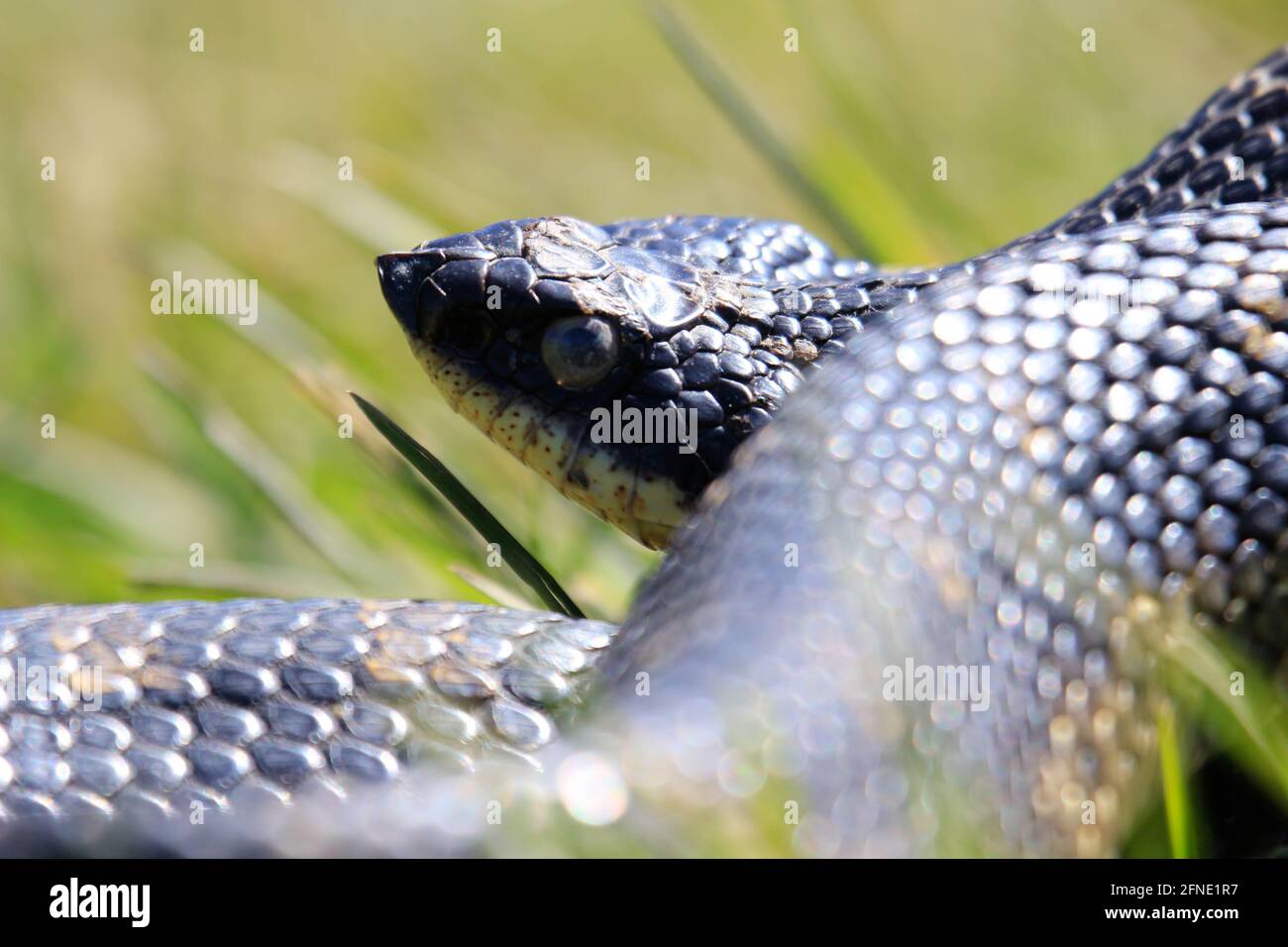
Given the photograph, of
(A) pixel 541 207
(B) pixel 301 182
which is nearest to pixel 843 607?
(B) pixel 301 182

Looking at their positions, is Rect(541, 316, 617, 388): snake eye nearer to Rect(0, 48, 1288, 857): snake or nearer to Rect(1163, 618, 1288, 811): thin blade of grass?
Rect(0, 48, 1288, 857): snake

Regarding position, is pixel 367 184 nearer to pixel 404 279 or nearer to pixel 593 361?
pixel 404 279

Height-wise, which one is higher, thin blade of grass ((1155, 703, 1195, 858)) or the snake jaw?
the snake jaw

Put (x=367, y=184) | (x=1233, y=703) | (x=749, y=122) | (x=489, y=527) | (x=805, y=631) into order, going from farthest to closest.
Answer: (x=367, y=184) → (x=749, y=122) → (x=489, y=527) → (x=1233, y=703) → (x=805, y=631)

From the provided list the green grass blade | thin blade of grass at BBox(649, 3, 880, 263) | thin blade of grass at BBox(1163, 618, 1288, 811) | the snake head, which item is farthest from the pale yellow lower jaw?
thin blade of grass at BBox(649, 3, 880, 263)

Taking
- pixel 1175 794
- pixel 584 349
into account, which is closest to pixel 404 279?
pixel 584 349

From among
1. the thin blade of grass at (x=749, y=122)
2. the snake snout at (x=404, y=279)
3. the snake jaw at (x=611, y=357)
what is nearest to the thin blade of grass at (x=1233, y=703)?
the snake jaw at (x=611, y=357)

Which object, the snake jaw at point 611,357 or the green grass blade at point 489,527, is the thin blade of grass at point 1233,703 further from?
the green grass blade at point 489,527
